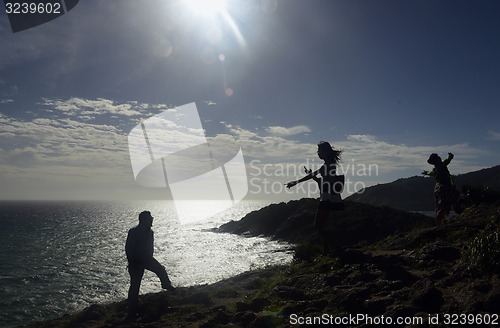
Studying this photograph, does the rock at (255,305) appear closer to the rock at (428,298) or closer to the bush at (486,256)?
the rock at (428,298)

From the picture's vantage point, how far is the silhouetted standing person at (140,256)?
923 cm

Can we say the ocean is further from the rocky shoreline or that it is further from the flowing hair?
the flowing hair

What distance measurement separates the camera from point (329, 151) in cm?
891

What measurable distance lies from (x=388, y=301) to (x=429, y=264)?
1905 millimetres

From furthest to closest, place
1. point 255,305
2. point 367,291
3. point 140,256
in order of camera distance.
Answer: point 140,256 < point 255,305 < point 367,291

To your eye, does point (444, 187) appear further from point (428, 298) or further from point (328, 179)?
point (428, 298)

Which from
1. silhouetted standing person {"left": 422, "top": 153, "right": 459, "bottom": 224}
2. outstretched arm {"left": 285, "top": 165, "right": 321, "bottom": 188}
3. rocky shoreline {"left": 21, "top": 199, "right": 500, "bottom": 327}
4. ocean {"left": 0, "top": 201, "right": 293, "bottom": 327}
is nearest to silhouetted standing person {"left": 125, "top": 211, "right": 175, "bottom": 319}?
rocky shoreline {"left": 21, "top": 199, "right": 500, "bottom": 327}

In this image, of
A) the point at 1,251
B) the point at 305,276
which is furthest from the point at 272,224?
the point at 305,276

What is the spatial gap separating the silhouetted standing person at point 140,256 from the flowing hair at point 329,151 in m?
5.33

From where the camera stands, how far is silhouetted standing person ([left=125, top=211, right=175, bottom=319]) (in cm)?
923

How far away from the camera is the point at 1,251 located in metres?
52.2

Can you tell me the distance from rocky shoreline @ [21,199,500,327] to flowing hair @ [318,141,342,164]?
106 inches

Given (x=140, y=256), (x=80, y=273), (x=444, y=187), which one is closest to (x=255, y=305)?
(x=140, y=256)

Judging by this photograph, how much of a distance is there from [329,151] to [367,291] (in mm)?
3764
